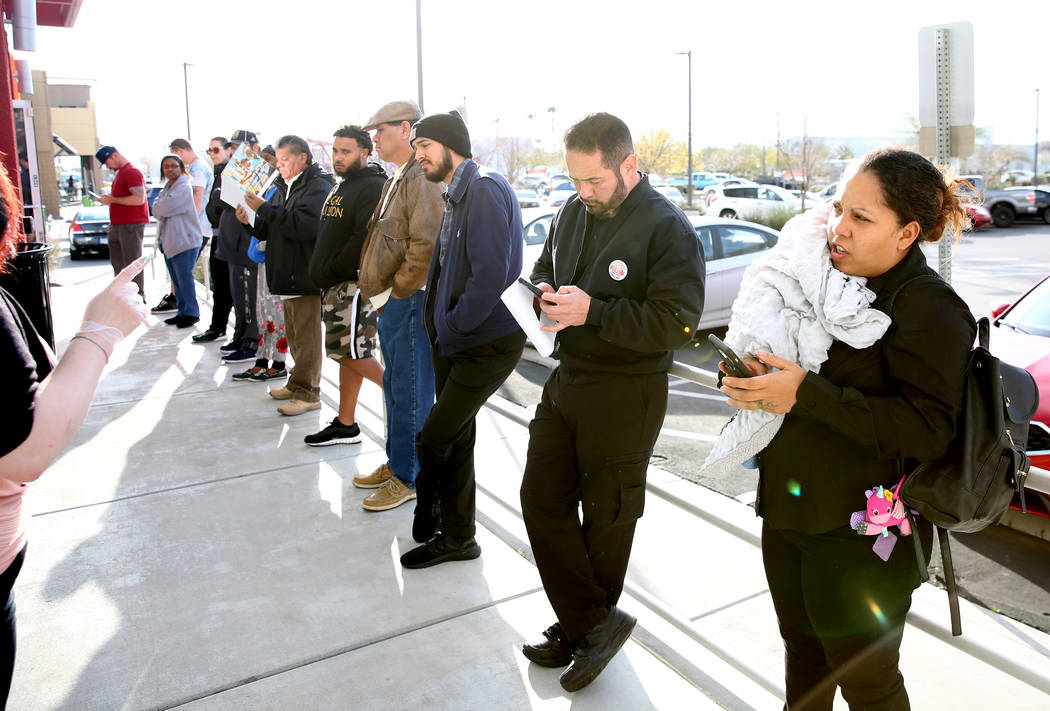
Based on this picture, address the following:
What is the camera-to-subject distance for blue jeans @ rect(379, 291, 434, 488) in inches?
169

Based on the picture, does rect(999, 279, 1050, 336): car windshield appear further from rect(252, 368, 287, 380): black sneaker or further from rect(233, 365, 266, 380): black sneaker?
rect(233, 365, 266, 380): black sneaker

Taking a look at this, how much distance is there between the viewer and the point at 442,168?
12.0 ft

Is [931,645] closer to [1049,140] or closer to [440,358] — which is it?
[440,358]

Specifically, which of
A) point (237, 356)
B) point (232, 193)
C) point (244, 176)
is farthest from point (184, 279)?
point (244, 176)

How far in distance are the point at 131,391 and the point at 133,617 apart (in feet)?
13.6

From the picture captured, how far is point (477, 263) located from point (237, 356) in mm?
5314

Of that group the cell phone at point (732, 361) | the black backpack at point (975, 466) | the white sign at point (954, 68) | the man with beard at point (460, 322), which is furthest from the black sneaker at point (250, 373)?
the black backpack at point (975, 466)

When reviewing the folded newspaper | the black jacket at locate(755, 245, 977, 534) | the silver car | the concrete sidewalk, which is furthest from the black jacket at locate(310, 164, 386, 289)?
the silver car

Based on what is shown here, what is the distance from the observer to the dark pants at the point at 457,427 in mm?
3588

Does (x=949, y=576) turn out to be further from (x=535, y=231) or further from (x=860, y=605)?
(x=535, y=231)

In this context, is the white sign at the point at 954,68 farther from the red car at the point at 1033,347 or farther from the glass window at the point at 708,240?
the glass window at the point at 708,240

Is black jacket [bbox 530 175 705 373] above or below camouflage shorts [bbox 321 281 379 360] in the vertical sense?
above

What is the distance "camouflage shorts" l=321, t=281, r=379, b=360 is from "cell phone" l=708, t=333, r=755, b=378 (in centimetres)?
341

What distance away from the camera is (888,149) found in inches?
74.2
